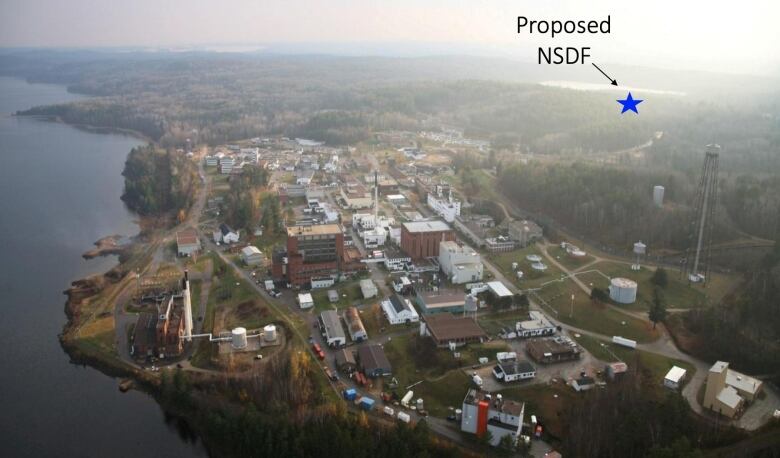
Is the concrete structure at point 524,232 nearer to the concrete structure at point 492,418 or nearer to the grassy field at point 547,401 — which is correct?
the grassy field at point 547,401

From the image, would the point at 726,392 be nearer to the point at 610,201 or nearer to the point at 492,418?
the point at 492,418

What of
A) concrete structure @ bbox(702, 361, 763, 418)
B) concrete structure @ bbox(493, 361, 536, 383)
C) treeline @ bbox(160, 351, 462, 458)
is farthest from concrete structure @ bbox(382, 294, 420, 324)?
concrete structure @ bbox(702, 361, 763, 418)

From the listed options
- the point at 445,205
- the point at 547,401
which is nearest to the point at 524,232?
the point at 445,205

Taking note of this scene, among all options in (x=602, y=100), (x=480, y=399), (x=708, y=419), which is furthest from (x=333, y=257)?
(x=602, y=100)

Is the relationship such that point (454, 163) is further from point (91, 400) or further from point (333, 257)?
point (91, 400)

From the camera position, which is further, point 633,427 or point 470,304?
point 470,304

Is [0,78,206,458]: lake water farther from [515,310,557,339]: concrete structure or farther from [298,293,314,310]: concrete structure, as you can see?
[515,310,557,339]: concrete structure

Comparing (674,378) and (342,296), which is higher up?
(342,296)
